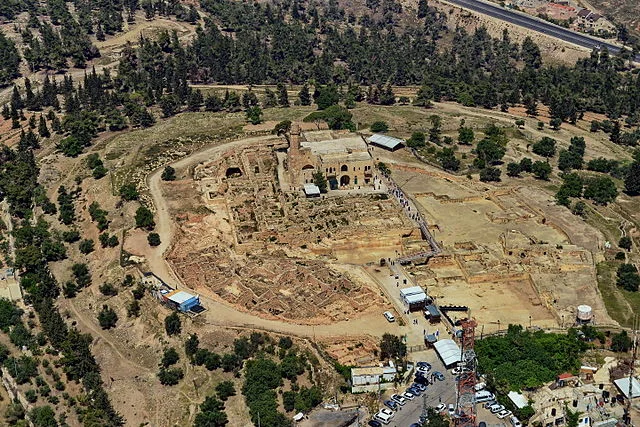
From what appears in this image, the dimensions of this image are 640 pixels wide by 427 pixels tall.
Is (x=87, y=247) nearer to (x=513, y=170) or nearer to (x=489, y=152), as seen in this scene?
(x=489, y=152)

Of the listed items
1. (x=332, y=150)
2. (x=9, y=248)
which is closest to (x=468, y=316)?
(x=332, y=150)

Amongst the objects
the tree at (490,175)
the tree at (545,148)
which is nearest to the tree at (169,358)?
the tree at (490,175)

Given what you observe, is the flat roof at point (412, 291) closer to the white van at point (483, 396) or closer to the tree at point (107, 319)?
the white van at point (483, 396)

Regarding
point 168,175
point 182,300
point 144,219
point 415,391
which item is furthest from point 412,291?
point 168,175

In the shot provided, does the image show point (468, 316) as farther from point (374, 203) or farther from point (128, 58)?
point (128, 58)

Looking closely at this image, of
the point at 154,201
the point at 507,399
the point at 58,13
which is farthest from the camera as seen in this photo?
the point at 58,13

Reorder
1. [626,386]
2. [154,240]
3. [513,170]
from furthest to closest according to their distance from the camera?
[513,170] < [154,240] < [626,386]
